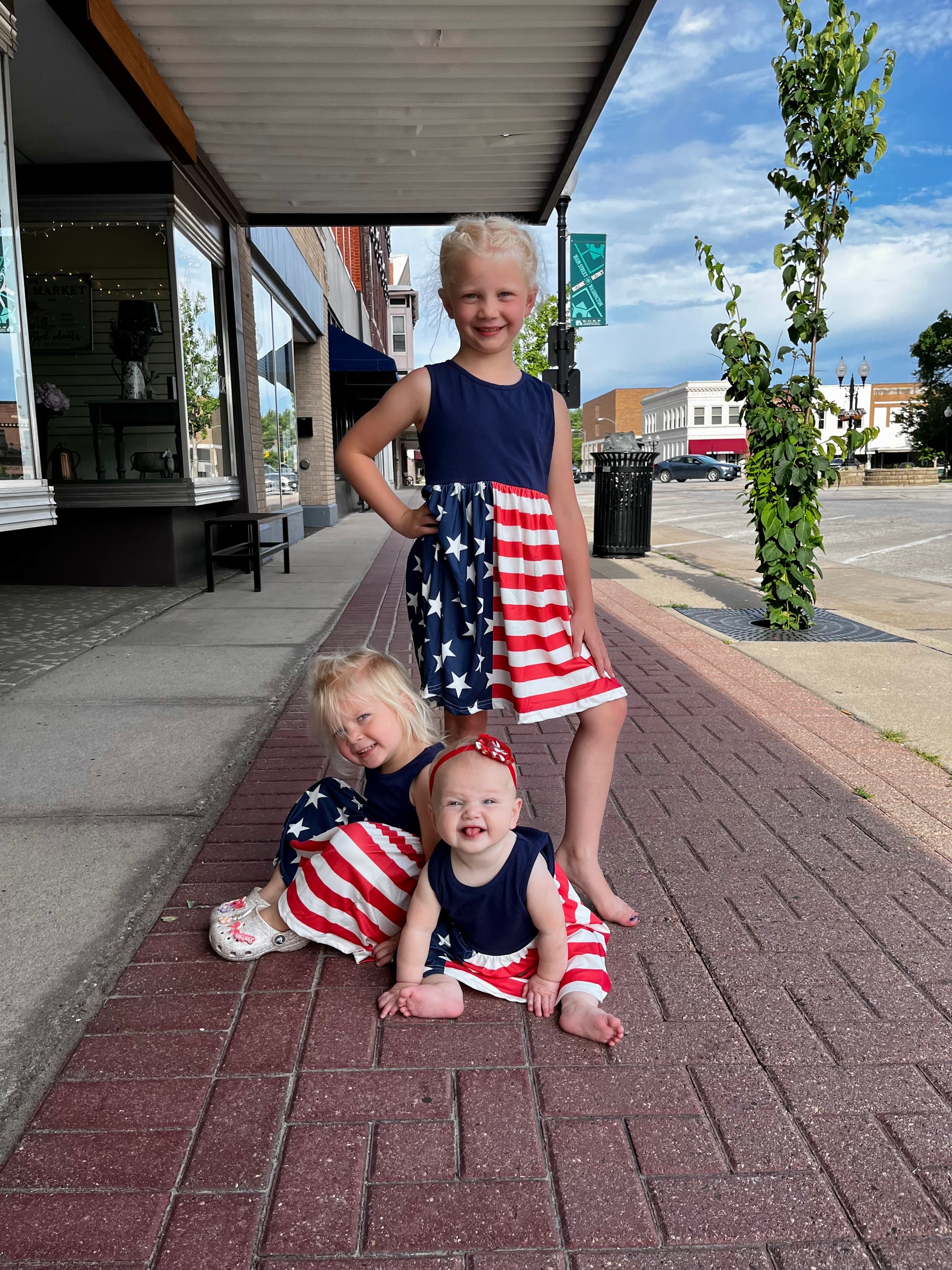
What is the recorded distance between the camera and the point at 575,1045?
2.01m

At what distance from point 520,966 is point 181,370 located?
7.74 meters

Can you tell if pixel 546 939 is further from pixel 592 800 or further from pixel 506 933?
pixel 592 800

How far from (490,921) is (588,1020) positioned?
0.30 m

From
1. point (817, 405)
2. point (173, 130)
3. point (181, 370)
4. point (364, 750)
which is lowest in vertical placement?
point (364, 750)

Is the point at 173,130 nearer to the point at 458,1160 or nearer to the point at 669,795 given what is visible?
the point at 669,795

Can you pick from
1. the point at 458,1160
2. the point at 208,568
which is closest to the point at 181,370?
the point at 208,568

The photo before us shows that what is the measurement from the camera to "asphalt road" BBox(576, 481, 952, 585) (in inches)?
468

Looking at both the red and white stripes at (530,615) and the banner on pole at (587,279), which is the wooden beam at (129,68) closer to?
the red and white stripes at (530,615)

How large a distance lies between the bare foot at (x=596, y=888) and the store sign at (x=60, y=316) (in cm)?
804

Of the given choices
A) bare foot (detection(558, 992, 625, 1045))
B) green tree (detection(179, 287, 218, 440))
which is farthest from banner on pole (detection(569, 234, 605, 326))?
bare foot (detection(558, 992, 625, 1045))

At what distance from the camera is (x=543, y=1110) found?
1792mm

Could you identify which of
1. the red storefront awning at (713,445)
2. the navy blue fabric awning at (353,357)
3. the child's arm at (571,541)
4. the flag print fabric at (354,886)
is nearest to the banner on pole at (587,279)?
the navy blue fabric awning at (353,357)

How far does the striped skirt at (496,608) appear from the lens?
227 centimetres

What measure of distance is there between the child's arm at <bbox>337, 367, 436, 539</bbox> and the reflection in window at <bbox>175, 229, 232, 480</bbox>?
6.75 meters
